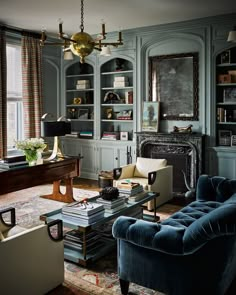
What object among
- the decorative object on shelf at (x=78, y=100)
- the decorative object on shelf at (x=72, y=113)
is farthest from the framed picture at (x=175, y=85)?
the decorative object on shelf at (x=72, y=113)

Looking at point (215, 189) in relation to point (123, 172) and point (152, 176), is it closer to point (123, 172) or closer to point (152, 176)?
point (152, 176)

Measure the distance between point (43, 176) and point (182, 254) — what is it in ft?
9.24

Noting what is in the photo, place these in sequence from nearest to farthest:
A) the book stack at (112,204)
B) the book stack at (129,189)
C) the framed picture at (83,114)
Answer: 1. the book stack at (112,204)
2. the book stack at (129,189)
3. the framed picture at (83,114)

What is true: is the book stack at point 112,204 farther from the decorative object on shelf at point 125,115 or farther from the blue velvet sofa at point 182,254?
the decorative object on shelf at point 125,115

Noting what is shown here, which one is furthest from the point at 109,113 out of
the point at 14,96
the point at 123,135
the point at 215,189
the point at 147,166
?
the point at 215,189

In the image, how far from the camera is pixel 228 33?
580 centimetres

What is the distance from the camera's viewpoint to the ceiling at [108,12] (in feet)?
16.7

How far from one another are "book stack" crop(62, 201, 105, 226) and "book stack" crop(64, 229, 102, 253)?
0.29m

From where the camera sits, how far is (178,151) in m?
6.35

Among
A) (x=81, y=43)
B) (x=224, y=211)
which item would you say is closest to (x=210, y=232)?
(x=224, y=211)

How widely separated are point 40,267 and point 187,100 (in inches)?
173

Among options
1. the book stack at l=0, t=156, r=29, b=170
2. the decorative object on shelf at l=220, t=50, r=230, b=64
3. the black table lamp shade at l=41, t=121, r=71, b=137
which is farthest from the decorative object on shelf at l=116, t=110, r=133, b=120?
the book stack at l=0, t=156, r=29, b=170

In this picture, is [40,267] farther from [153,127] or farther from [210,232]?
[153,127]

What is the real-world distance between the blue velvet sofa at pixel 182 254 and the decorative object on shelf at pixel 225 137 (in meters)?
3.46
